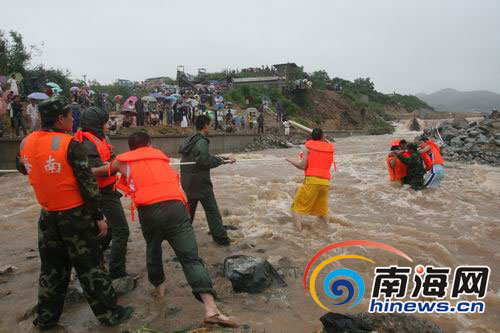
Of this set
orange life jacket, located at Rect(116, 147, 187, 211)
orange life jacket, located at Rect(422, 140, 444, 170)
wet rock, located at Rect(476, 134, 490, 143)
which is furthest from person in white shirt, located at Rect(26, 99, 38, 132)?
wet rock, located at Rect(476, 134, 490, 143)

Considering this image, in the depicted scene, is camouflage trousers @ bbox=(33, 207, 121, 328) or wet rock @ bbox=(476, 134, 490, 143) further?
wet rock @ bbox=(476, 134, 490, 143)

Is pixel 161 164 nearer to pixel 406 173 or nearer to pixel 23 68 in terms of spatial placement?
pixel 406 173

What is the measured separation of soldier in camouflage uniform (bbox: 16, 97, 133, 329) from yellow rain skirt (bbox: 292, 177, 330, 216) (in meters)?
3.33

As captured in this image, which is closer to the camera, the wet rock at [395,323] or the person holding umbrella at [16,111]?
the wet rock at [395,323]

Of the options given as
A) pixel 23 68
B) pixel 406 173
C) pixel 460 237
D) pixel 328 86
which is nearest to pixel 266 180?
pixel 406 173

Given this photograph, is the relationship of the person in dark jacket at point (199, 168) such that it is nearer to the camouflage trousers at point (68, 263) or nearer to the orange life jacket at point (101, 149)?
the orange life jacket at point (101, 149)

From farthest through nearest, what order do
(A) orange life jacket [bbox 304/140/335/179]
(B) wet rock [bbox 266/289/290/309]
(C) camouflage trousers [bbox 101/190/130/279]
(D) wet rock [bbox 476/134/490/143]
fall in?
(D) wet rock [bbox 476/134/490/143] → (A) orange life jacket [bbox 304/140/335/179] → (C) camouflage trousers [bbox 101/190/130/279] → (B) wet rock [bbox 266/289/290/309]

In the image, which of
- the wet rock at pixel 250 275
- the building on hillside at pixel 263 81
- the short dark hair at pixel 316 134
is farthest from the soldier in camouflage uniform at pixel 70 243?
the building on hillside at pixel 263 81

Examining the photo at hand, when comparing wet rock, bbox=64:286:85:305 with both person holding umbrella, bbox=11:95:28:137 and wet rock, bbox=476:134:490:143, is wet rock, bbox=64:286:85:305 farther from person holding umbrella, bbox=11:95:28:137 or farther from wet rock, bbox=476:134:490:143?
wet rock, bbox=476:134:490:143

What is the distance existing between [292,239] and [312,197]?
740 mm

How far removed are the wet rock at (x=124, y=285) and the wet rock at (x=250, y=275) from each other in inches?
39.3

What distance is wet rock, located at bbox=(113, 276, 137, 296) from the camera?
343cm

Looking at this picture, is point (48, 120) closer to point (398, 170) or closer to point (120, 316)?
point (120, 316)

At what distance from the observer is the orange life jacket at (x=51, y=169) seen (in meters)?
2.48
